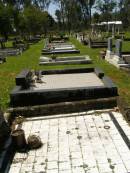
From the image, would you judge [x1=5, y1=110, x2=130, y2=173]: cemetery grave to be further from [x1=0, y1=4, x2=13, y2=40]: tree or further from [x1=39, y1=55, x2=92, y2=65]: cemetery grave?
[x1=0, y1=4, x2=13, y2=40]: tree

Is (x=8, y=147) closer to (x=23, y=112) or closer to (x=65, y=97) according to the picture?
(x=23, y=112)

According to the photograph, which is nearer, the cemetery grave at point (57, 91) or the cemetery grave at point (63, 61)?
the cemetery grave at point (57, 91)

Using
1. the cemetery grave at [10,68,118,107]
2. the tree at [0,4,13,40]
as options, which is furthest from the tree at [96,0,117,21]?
the cemetery grave at [10,68,118,107]

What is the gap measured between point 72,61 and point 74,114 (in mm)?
11781

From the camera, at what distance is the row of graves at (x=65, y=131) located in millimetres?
6559

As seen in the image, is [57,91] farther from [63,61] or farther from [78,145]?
[63,61]

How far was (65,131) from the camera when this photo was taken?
840cm

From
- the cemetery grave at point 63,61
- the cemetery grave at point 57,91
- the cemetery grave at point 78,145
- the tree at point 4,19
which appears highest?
the tree at point 4,19

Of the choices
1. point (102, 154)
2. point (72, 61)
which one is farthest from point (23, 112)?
point (72, 61)

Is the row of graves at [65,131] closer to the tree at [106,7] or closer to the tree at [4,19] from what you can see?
the tree at [4,19]

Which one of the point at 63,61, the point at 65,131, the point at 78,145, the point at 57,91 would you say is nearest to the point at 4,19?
the point at 63,61

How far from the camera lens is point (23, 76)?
12.4 m

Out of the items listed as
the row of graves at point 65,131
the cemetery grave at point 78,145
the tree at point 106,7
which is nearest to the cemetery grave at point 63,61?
the row of graves at point 65,131

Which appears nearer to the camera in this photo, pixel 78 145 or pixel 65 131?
pixel 78 145
